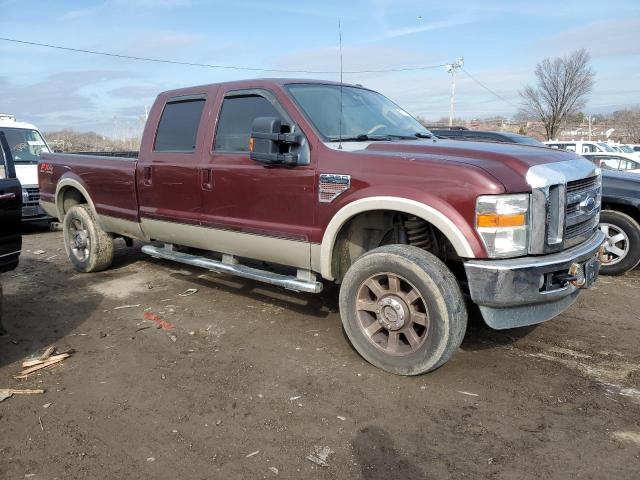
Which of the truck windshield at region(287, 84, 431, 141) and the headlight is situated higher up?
the truck windshield at region(287, 84, 431, 141)

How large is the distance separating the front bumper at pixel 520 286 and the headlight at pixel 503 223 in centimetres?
9

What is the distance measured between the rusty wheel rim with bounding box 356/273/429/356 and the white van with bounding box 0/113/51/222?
7.82m

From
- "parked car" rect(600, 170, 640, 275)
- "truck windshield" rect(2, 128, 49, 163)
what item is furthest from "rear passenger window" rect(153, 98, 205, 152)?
"truck windshield" rect(2, 128, 49, 163)

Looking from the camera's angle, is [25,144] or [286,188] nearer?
[286,188]

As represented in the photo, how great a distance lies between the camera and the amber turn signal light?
3082mm

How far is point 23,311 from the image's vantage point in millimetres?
4973

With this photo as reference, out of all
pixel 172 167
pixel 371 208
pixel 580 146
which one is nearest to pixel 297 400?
pixel 371 208

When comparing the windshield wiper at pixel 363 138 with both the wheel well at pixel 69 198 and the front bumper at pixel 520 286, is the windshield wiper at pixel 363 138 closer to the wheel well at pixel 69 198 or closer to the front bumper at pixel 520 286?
the front bumper at pixel 520 286

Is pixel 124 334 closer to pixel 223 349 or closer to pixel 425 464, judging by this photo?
pixel 223 349

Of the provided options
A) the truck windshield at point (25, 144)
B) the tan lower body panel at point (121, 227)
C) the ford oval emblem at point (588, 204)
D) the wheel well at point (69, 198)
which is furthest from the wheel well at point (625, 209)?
the truck windshield at point (25, 144)

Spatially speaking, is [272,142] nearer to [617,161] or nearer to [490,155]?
[490,155]

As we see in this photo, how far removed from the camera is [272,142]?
388 centimetres

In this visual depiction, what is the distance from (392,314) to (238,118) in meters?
2.24

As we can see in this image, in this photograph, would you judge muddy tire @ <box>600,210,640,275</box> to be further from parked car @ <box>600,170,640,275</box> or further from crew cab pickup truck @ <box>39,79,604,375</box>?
crew cab pickup truck @ <box>39,79,604,375</box>
